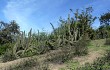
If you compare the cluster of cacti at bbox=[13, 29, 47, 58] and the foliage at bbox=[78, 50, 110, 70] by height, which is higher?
the cluster of cacti at bbox=[13, 29, 47, 58]

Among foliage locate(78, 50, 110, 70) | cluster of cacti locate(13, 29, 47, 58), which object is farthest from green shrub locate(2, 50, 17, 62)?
foliage locate(78, 50, 110, 70)

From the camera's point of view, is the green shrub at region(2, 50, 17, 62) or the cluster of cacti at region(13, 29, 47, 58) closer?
the green shrub at region(2, 50, 17, 62)

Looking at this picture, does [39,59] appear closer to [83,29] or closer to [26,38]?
[26,38]

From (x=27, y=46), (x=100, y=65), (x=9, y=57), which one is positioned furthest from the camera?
(x=27, y=46)

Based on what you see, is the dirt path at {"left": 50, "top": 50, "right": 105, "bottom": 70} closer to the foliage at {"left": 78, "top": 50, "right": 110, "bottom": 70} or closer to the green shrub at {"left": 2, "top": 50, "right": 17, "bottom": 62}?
the foliage at {"left": 78, "top": 50, "right": 110, "bottom": 70}

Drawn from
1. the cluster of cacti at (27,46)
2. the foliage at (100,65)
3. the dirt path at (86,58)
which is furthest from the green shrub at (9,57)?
the foliage at (100,65)

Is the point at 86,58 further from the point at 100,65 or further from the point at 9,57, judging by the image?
the point at 9,57

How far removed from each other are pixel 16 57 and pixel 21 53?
671 mm

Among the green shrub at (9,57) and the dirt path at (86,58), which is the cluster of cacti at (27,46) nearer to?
the green shrub at (9,57)

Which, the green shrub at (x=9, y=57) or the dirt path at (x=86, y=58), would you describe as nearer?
the dirt path at (x=86, y=58)

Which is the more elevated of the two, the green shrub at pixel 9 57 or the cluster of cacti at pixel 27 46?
the cluster of cacti at pixel 27 46

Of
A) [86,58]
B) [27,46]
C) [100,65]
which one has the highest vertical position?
[27,46]

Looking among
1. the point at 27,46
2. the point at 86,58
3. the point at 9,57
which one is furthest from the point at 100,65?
the point at 27,46

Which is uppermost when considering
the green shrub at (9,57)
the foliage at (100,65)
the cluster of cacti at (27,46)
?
the cluster of cacti at (27,46)
